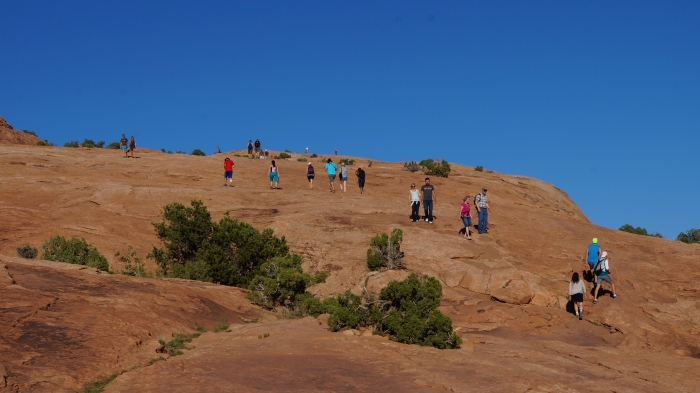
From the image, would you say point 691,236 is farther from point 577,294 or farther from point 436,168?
point 577,294

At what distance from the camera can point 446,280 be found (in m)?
19.0

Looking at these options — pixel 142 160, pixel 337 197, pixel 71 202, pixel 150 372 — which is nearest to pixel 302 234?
pixel 337 197

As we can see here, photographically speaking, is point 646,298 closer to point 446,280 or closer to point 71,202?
point 446,280

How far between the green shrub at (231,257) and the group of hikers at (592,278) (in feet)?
22.2

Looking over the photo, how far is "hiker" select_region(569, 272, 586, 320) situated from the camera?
1764 cm

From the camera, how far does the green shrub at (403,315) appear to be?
12633 millimetres

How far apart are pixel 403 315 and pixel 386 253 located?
6325 mm

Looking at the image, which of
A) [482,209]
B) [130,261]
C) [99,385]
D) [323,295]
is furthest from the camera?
[482,209]

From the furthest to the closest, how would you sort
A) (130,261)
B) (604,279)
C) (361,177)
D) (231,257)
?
(361,177) < (130,261) < (231,257) < (604,279)

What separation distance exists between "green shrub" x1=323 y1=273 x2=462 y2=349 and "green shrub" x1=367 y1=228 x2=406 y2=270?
16.9ft

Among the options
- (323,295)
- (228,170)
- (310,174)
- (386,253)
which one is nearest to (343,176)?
(310,174)

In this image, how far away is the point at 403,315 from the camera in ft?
43.0

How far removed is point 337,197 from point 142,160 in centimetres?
1180

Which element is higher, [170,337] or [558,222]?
[558,222]
